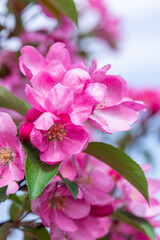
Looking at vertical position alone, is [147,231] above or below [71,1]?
below

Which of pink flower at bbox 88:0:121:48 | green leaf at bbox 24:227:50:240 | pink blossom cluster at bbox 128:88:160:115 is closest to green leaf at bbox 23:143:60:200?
green leaf at bbox 24:227:50:240

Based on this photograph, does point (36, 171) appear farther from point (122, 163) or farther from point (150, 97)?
point (150, 97)

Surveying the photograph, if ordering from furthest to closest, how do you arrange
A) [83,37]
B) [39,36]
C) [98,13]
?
[98,13], [83,37], [39,36]

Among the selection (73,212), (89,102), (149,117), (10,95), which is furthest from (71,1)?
(149,117)

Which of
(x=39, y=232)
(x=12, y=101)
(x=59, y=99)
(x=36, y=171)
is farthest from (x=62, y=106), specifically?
(x=39, y=232)

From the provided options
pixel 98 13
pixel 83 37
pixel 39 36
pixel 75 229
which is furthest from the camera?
pixel 98 13

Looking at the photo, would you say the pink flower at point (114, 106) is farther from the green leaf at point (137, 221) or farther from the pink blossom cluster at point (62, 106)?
the green leaf at point (137, 221)

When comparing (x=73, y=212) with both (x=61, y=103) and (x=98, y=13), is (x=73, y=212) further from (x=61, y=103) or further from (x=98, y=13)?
(x=98, y=13)
